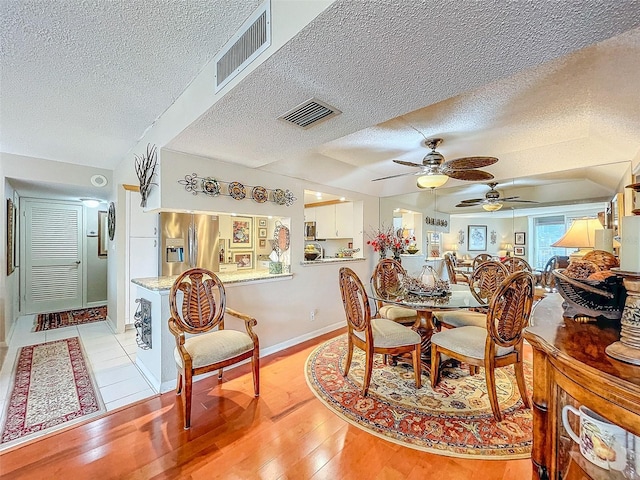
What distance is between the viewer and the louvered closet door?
201 inches

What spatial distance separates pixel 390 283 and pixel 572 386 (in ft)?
9.57

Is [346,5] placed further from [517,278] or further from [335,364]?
[335,364]

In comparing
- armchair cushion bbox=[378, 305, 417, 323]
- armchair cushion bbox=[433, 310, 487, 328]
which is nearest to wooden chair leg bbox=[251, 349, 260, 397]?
armchair cushion bbox=[378, 305, 417, 323]

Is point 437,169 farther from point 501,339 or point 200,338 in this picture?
point 200,338

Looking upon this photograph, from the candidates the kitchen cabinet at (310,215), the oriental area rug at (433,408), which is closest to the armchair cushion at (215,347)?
Answer: the oriental area rug at (433,408)

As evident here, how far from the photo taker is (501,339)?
85.7 inches

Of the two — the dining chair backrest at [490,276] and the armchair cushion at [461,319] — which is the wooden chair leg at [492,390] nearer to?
the armchair cushion at [461,319]

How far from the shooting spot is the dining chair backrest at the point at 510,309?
6.82ft

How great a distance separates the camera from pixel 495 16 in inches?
41.8

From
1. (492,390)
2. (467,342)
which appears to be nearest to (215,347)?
(467,342)

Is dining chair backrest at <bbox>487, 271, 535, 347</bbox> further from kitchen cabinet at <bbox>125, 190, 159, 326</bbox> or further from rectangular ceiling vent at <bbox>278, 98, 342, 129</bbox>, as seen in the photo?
kitchen cabinet at <bbox>125, 190, 159, 326</bbox>

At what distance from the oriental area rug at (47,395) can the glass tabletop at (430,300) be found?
8.32 feet

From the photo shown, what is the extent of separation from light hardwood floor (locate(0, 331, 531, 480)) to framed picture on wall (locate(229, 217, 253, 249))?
131 inches

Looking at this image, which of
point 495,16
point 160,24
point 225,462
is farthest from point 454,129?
point 225,462
